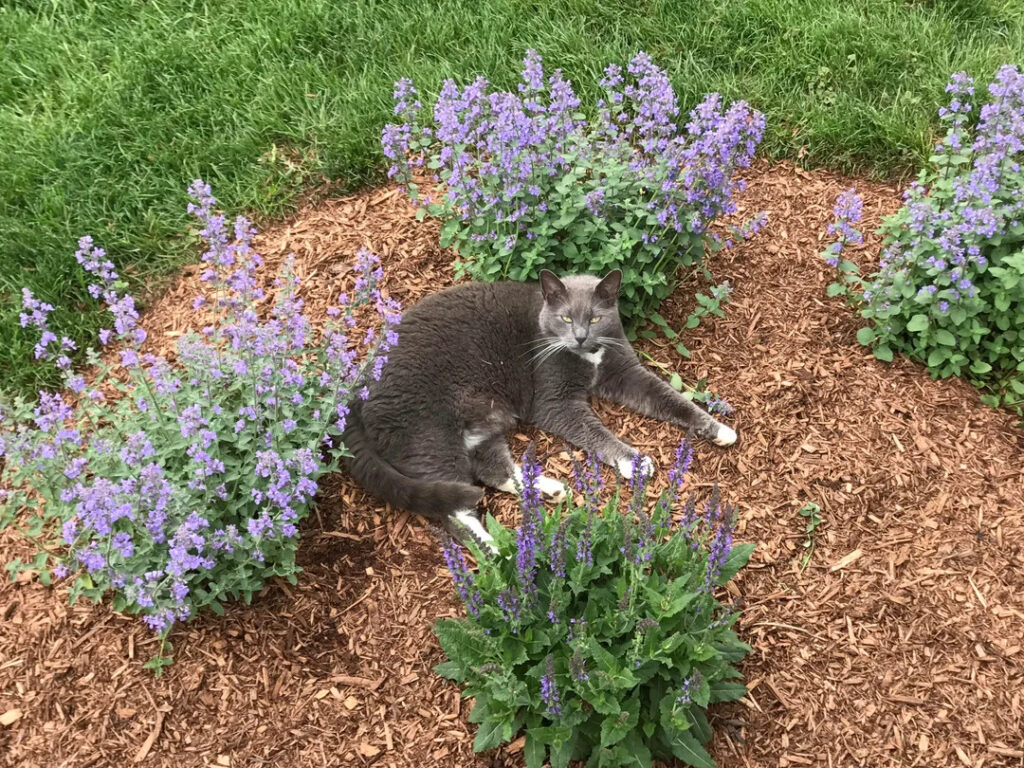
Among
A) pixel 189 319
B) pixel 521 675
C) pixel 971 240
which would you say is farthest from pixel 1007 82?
pixel 189 319

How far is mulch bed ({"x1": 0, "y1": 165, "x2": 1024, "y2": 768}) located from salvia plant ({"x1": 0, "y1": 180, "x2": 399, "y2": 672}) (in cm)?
22

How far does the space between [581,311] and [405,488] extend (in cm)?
122

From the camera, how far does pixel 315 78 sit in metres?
5.48

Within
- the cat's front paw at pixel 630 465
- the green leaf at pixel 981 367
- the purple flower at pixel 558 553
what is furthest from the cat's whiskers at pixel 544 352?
the green leaf at pixel 981 367

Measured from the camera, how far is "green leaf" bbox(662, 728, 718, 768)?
9.05ft

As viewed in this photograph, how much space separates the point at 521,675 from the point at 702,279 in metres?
2.64

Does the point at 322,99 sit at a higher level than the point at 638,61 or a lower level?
lower

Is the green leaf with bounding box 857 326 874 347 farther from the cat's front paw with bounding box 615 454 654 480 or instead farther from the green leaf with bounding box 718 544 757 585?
the green leaf with bounding box 718 544 757 585

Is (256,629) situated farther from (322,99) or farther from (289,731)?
(322,99)

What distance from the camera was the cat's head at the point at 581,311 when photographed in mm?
4016

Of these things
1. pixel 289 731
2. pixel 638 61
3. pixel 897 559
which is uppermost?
pixel 638 61

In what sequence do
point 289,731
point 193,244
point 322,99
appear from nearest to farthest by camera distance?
point 289,731 → point 193,244 → point 322,99

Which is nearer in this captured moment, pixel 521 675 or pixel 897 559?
pixel 521 675

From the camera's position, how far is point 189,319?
4.58 metres
